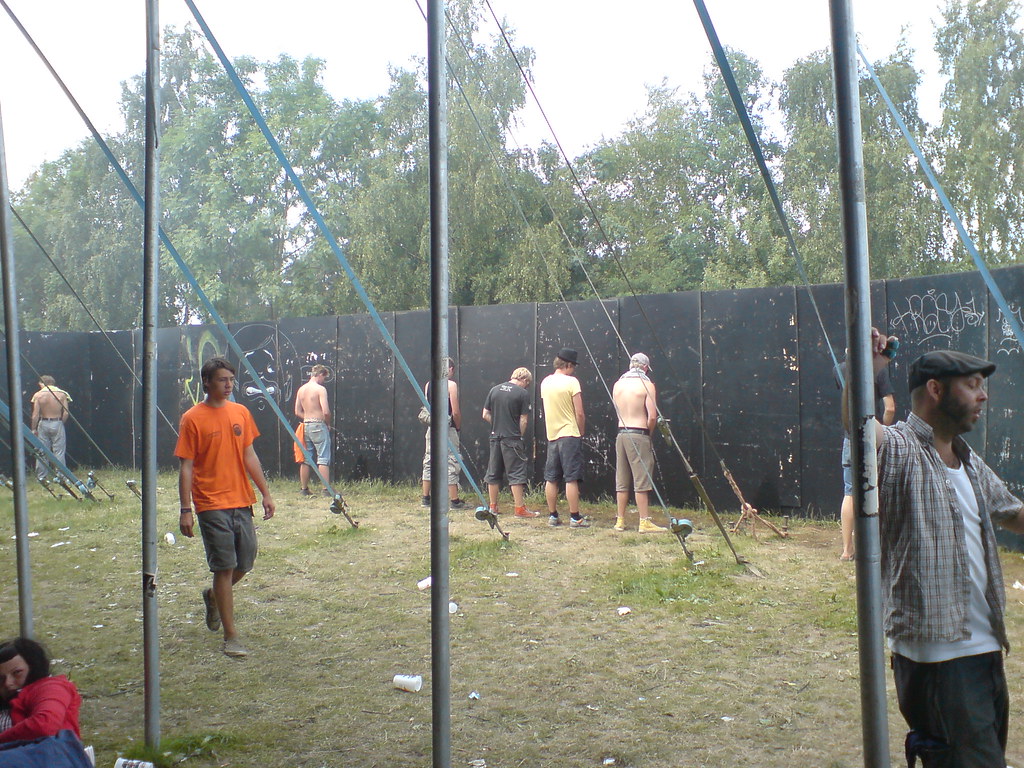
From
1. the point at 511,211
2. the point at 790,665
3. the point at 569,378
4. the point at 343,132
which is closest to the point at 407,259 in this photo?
the point at 511,211

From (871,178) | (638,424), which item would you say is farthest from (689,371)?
(871,178)

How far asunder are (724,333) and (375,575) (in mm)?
4361

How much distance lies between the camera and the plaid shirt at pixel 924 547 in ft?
7.67

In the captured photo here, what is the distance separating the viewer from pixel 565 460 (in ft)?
28.9

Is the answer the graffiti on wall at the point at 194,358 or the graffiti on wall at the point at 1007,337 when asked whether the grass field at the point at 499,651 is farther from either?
the graffiti on wall at the point at 194,358

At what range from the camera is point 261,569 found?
7164 millimetres

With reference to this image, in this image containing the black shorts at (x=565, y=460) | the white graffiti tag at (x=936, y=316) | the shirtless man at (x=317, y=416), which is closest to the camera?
the white graffiti tag at (x=936, y=316)

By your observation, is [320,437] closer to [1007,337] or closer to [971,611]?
[1007,337]

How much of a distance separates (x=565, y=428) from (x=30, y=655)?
6.24m

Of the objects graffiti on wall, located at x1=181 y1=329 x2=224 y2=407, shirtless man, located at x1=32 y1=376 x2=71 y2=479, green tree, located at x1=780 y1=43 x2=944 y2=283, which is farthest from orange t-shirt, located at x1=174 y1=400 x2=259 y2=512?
green tree, located at x1=780 y1=43 x2=944 y2=283

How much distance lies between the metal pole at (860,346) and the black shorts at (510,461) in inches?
304

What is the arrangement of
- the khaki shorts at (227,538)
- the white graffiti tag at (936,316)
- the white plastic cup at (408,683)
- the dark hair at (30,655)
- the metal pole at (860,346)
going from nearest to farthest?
the metal pole at (860,346) < the dark hair at (30,655) < the white plastic cup at (408,683) < the khaki shorts at (227,538) < the white graffiti tag at (936,316)

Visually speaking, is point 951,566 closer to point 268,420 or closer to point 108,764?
point 108,764

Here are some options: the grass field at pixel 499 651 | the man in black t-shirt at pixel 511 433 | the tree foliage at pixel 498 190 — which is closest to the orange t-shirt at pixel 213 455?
the grass field at pixel 499 651
